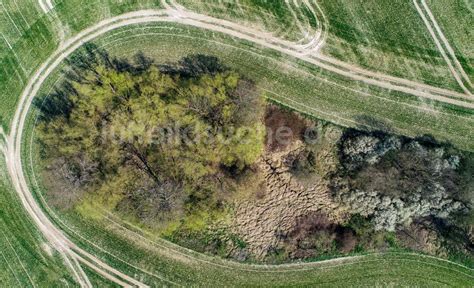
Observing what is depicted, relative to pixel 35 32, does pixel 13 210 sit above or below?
below

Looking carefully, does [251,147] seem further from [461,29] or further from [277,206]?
[461,29]

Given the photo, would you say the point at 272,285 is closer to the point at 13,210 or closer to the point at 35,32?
the point at 13,210

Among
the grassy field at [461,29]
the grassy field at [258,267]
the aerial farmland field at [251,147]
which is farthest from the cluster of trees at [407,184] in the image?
the grassy field at [461,29]

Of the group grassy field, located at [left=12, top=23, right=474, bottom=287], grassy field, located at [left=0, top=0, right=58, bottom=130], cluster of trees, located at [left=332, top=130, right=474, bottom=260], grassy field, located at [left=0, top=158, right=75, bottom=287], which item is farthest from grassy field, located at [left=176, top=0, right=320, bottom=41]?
grassy field, located at [left=0, top=158, right=75, bottom=287]

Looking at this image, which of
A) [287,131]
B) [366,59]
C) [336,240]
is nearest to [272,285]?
[336,240]

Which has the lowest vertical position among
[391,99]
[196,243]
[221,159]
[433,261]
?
[433,261]
